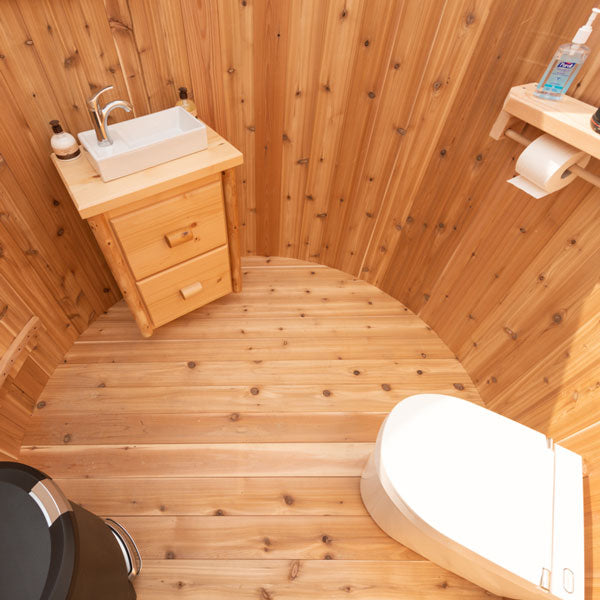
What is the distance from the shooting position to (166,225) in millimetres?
1415

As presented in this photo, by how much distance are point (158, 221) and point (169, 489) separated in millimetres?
947

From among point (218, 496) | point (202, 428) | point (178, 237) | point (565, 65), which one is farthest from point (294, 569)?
point (565, 65)

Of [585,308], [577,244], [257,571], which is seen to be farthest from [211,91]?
[257,571]

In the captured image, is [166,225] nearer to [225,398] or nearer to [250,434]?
[225,398]

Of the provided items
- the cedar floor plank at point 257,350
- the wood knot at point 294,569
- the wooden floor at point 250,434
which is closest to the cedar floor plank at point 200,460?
the wooden floor at point 250,434

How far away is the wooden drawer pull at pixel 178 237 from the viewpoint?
1.44m

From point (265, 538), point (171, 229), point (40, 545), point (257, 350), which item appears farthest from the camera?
point (257, 350)

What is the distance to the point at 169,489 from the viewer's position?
1.42 metres

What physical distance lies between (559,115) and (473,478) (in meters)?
0.95

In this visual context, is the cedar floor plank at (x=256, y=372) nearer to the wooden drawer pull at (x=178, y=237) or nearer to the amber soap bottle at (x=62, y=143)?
the wooden drawer pull at (x=178, y=237)

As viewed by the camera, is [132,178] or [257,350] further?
[257,350]

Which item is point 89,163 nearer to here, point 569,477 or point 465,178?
point 465,178

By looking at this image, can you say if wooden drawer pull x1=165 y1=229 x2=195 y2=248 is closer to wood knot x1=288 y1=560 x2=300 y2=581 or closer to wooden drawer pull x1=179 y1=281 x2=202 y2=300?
wooden drawer pull x1=179 y1=281 x2=202 y2=300

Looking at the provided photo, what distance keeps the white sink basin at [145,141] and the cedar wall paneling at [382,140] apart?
0.34 feet
